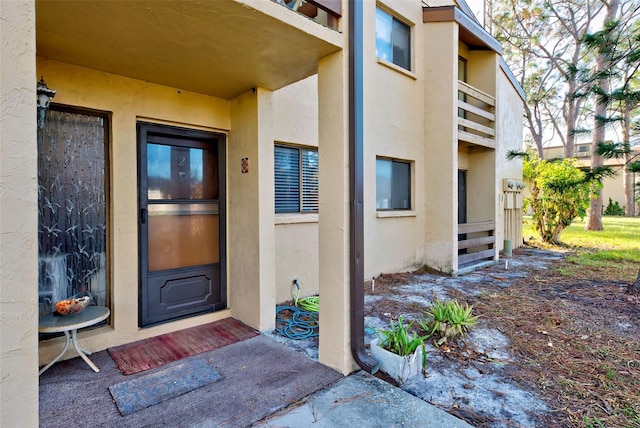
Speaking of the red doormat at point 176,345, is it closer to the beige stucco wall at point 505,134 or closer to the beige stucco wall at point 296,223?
the beige stucco wall at point 296,223

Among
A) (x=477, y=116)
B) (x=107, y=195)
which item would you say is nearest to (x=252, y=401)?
(x=107, y=195)

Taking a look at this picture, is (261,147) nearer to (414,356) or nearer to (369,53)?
(414,356)

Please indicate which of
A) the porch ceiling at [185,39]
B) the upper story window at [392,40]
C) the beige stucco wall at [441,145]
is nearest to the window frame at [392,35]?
the upper story window at [392,40]

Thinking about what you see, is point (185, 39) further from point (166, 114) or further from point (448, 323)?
point (448, 323)

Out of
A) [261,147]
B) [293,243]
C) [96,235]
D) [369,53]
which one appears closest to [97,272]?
[96,235]

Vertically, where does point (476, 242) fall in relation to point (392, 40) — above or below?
below

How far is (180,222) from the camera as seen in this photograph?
3.74 meters

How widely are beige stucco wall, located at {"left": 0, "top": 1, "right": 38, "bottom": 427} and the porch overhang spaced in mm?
A: 7222

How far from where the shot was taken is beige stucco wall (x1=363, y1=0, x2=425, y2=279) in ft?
19.5

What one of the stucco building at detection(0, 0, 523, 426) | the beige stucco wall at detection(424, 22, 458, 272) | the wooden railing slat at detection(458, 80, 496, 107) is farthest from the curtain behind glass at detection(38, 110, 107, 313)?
the wooden railing slat at detection(458, 80, 496, 107)

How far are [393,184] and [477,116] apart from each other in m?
3.18

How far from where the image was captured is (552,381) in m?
2.66

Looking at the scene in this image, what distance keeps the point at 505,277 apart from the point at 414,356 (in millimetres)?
4596

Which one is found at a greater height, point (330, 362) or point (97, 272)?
point (97, 272)
